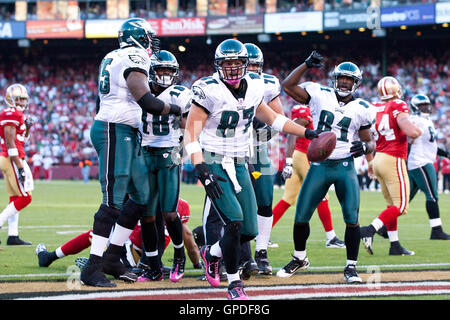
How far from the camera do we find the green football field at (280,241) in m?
6.35

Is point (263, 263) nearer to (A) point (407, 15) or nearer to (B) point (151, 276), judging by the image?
(B) point (151, 276)

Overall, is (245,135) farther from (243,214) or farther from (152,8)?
(152,8)

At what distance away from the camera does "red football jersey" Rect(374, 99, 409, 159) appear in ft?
25.5

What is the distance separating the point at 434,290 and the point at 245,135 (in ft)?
5.74

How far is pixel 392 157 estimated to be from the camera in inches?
306

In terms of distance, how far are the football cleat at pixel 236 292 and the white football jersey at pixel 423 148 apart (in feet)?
16.2

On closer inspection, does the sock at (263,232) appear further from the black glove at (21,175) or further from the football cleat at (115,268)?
the black glove at (21,175)

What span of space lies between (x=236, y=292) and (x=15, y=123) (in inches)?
178

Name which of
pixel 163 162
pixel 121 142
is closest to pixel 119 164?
pixel 121 142

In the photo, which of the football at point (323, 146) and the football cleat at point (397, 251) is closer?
the football at point (323, 146)

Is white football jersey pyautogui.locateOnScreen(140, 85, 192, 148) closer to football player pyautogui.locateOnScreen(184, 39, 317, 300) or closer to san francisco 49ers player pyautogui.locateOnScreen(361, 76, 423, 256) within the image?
football player pyautogui.locateOnScreen(184, 39, 317, 300)

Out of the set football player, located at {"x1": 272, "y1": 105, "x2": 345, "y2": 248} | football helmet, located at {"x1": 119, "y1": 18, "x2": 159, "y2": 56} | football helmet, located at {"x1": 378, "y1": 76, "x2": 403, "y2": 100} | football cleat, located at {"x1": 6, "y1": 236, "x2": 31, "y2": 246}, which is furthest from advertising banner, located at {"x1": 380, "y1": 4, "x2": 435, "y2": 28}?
football helmet, located at {"x1": 119, "y1": 18, "x2": 159, "y2": 56}

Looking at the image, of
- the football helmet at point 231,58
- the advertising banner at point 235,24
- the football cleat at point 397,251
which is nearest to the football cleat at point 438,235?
the football cleat at point 397,251
